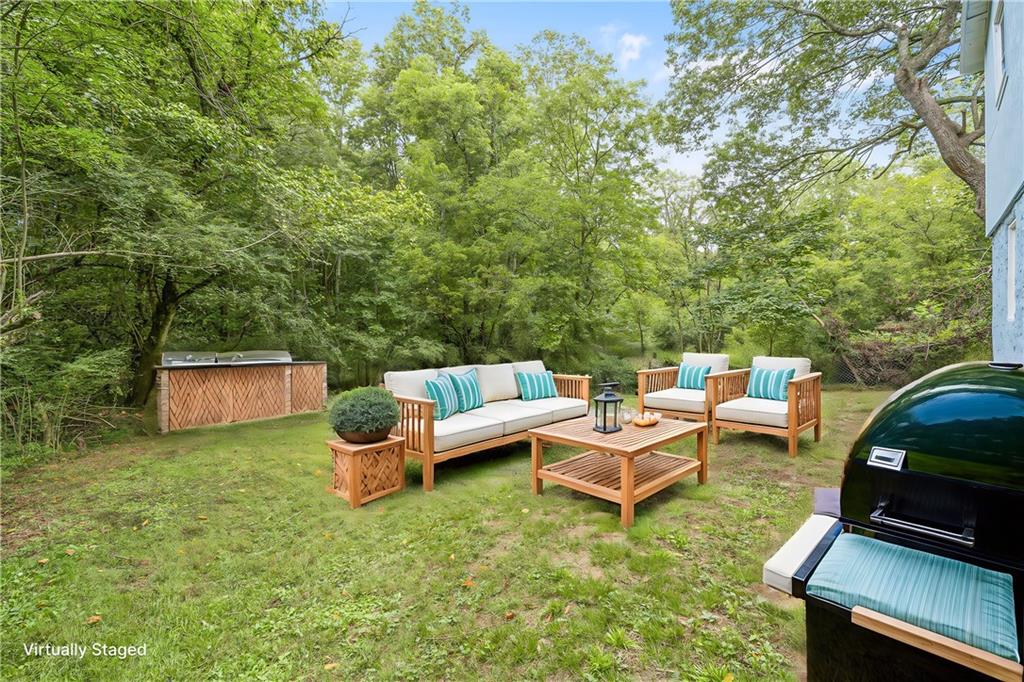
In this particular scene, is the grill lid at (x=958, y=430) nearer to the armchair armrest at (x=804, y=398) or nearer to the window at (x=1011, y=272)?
the window at (x=1011, y=272)

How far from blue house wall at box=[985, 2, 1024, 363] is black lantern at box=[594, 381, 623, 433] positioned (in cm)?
274

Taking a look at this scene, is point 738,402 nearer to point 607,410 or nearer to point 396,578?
point 607,410

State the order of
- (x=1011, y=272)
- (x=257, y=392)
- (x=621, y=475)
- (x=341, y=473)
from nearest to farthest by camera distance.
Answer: (x=621, y=475) < (x=1011, y=272) < (x=341, y=473) < (x=257, y=392)

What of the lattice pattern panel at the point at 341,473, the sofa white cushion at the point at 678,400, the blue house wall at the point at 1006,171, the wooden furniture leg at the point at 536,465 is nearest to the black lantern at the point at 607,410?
the wooden furniture leg at the point at 536,465

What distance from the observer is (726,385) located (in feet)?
16.7

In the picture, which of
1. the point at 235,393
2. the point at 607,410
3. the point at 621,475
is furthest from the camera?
the point at 235,393

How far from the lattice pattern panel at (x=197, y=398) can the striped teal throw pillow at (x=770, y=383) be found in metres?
7.35

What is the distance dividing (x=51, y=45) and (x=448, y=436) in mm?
4485

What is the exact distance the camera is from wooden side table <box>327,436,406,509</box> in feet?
10.7

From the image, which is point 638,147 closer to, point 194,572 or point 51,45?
point 51,45

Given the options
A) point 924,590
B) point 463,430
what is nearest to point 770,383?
point 463,430

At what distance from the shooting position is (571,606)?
2.03 metres

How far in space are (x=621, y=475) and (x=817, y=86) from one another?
7.62m

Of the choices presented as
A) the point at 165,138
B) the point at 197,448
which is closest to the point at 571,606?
the point at 197,448
